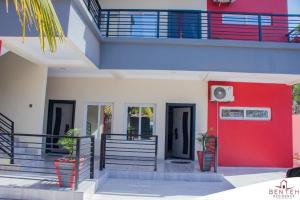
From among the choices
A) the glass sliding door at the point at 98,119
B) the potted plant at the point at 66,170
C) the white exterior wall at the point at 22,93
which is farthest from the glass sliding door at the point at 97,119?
the potted plant at the point at 66,170

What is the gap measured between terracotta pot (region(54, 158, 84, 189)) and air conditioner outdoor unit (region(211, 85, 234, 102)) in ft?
18.8

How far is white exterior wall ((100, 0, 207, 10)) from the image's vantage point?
33.3 ft

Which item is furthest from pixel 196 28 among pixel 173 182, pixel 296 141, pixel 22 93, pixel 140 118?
pixel 296 141

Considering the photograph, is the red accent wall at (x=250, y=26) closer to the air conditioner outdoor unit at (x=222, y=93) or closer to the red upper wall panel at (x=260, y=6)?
the red upper wall panel at (x=260, y=6)

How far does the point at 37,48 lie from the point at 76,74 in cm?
332

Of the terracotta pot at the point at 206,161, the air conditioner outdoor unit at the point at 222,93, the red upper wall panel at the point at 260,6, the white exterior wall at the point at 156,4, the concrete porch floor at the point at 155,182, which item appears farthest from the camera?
the red upper wall panel at the point at 260,6

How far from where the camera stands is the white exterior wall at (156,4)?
10.1 metres

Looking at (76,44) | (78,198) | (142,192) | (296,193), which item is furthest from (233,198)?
(76,44)

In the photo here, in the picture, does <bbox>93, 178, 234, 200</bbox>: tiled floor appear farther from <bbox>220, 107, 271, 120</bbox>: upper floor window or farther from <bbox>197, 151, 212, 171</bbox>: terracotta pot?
<bbox>220, 107, 271, 120</bbox>: upper floor window

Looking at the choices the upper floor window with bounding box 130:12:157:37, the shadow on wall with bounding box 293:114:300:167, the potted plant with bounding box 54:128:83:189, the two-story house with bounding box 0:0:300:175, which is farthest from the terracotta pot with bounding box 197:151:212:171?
the shadow on wall with bounding box 293:114:300:167

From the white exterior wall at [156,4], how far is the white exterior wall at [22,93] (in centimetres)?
361

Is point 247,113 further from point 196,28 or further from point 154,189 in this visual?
point 154,189

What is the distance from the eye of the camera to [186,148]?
1034 cm

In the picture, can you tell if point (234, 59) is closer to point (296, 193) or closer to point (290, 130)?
point (290, 130)
